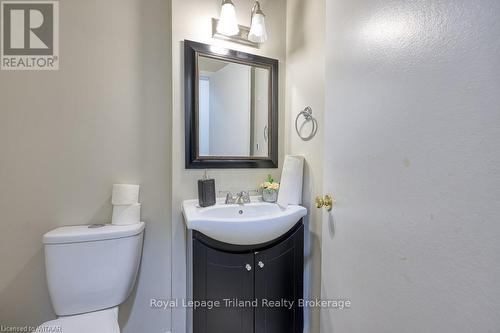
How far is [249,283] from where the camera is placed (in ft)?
3.59

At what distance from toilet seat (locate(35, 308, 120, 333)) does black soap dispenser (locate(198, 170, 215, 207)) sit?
2.13ft

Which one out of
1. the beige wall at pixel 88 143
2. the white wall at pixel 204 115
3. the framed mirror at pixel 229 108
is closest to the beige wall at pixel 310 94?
the framed mirror at pixel 229 108

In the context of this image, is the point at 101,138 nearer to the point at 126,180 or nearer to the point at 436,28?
the point at 126,180

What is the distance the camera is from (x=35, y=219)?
1.12 meters

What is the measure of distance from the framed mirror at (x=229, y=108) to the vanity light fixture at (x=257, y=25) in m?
0.12

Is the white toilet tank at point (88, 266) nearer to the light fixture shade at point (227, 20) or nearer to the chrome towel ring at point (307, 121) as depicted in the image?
the chrome towel ring at point (307, 121)

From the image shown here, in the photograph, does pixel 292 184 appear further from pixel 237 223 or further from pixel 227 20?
pixel 227 20

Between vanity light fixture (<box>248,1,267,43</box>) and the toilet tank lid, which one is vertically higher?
vanity light fixture (<box>248,1,267,43</box>)

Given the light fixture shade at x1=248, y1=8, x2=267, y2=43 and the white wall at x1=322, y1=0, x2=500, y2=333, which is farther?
the light fixture shade at x1=248, y1=8, x2=267, y2=43

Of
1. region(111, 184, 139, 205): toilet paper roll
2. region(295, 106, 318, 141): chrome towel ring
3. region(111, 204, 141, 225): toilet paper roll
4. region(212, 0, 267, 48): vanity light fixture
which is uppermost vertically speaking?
region(212, 0, 267, 48): vanity light fixture

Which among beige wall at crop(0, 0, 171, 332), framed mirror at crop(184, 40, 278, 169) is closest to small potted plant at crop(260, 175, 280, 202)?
framed mirror at crop(184, 40, 278, 169)

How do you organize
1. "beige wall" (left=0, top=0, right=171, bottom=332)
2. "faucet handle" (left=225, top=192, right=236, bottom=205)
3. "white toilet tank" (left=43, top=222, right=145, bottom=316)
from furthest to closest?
"faucet handle" (left=225, top=192, right=236, bottom=205)
"beige wall" (left=0, top=0, right=171, bottom=332)
"white toilet tank" (left=43, top=222, right=145, bottom=316)

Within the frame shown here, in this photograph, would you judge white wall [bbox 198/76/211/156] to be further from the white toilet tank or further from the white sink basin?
the white toilet tank

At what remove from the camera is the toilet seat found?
895 mm
